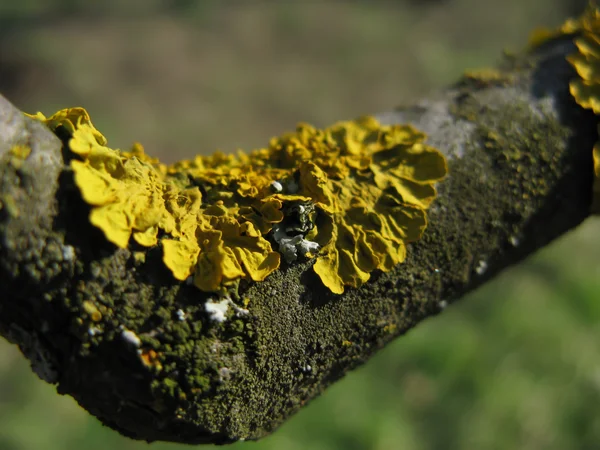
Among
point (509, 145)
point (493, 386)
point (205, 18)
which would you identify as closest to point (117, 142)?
point (205, 18)

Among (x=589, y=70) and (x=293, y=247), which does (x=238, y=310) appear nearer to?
(x=293, y=247)

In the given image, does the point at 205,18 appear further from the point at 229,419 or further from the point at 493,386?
the point at 229,419

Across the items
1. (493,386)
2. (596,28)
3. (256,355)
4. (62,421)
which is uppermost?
(596,28)

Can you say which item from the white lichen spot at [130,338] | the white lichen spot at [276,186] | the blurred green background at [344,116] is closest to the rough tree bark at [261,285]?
the white lichen spot at [130,338]

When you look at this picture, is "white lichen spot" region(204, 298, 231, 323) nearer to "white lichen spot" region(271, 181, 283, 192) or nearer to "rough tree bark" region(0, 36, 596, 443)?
"rough tree bark" region(0, 36, 596, 443)

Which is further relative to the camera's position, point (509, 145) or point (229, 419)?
point (509, 145)

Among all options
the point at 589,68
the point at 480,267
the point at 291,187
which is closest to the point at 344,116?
the point at 589,68

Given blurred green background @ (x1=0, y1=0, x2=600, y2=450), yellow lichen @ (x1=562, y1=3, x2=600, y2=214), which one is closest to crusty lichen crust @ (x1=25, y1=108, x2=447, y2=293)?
yellow lichen @ (x1=562, y1=3, x2=600, y2=214)
